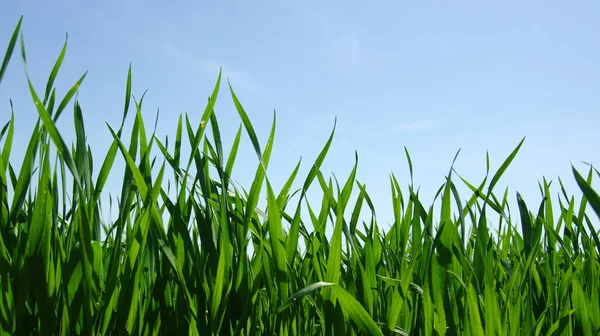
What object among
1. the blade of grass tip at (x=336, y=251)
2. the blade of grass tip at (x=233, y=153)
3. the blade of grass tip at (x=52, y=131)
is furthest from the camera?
the blade of grass tip at (x=233, y=153)

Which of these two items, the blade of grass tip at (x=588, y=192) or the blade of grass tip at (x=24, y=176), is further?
the blade of grass tip at (x=588, y=192)

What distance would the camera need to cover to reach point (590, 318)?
974mm

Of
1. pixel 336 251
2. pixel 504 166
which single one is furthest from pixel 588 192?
pixel 336 251

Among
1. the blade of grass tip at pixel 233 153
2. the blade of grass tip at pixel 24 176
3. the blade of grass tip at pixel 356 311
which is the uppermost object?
the blade of grass tip at pixel 233 153

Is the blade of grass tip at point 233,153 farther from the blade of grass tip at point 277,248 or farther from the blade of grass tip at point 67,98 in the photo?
the blade of grass tip at point 67,98

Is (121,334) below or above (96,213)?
below

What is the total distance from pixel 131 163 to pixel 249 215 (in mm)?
167

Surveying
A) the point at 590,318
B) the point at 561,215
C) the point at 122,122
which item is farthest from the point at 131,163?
the point at 561,215

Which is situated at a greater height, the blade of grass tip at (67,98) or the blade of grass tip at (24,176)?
the blade of grass tip at (67,98)

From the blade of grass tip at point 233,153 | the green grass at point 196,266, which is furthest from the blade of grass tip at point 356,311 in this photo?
the blade of grass tip at point 233,153

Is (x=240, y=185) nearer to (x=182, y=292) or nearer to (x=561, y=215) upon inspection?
(x=182, y=292)

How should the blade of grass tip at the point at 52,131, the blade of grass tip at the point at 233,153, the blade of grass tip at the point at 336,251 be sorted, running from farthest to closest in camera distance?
the blade of grass tip at the point at 233,153 < the blade of grass tip at the point at 336,251 < the blade of grass tip at the point at 52,131

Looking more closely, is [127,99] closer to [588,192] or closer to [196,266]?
[196,266]

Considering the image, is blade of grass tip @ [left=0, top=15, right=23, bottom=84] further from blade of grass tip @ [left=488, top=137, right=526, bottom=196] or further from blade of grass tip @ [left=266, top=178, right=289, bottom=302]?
blade of grass tip @ [left=488, top=137, right=526, bottom=196]
